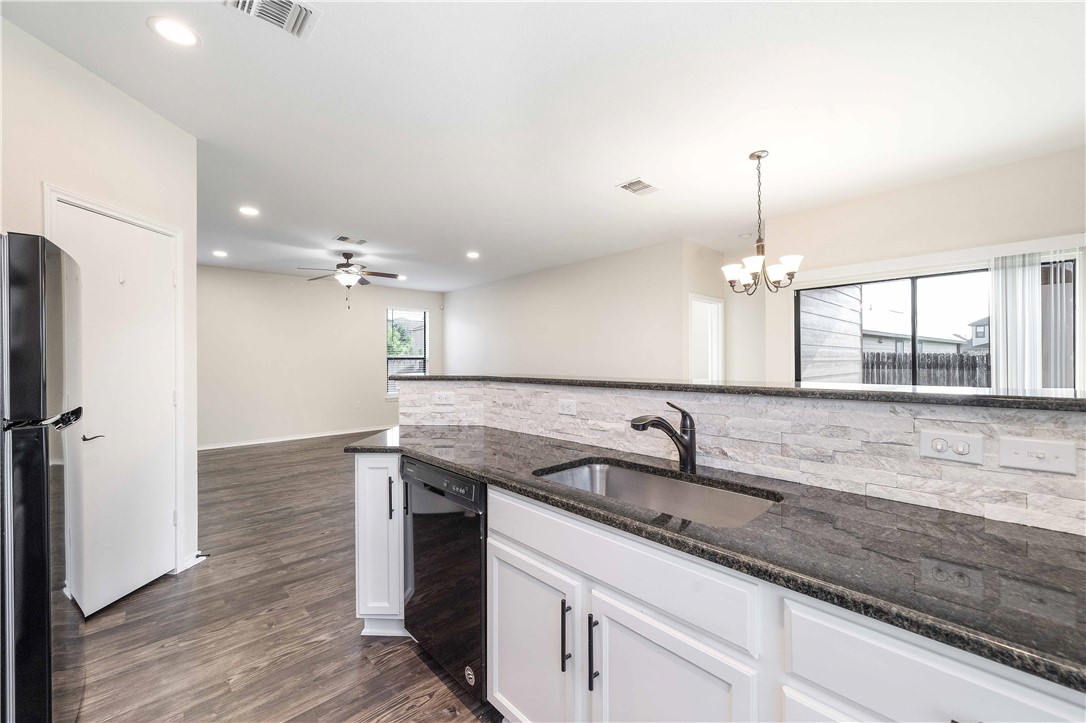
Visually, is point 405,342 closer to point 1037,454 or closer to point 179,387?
point 179,387

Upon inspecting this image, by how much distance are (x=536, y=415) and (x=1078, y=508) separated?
1.80 meters

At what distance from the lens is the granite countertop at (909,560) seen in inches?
25.0

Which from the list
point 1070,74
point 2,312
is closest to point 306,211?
point 2,312

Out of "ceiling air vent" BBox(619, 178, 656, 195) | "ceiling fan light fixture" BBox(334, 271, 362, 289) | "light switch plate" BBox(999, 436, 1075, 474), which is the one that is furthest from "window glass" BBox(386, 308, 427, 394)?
"light switch plate" BBox(999, 436, 1075, 474)

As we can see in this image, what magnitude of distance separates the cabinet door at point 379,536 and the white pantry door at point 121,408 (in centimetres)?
145

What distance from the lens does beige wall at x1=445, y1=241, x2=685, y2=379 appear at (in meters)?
5.39

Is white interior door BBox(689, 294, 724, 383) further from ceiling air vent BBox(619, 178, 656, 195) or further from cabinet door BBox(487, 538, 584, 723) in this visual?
cabinet door BBox(487, 538, 584, 723)

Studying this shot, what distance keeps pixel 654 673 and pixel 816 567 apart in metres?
0.50

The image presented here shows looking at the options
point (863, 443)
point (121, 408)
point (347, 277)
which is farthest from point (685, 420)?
point (347, 277)

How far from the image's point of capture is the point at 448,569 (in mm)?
1702

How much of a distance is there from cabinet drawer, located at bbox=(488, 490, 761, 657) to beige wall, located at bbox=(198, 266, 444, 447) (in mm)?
7021

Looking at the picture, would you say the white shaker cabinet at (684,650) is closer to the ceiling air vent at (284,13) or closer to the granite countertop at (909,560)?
the granite countertop at (909,560)

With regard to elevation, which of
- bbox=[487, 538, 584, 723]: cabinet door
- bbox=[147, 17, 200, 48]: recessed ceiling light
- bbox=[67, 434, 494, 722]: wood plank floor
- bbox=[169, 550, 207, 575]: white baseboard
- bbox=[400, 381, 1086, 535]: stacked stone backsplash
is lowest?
bbox=[67, 434, 494, 722]: wood plank floor

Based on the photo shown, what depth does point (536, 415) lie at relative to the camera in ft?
7.48
